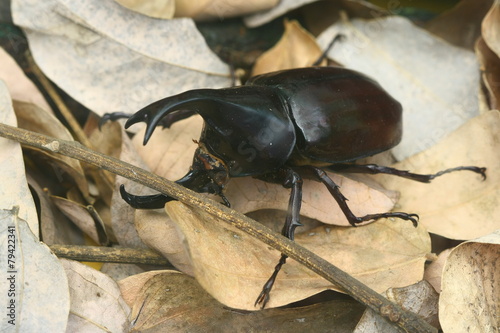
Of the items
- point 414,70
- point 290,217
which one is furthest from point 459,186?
point 290,217

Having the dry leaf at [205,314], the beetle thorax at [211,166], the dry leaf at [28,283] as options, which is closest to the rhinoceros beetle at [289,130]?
the beetle thorax at [211,166]

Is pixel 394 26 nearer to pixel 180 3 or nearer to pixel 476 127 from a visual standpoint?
pixel 476 127

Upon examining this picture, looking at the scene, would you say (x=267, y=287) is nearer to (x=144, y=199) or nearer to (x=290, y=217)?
(x=290, y=217)

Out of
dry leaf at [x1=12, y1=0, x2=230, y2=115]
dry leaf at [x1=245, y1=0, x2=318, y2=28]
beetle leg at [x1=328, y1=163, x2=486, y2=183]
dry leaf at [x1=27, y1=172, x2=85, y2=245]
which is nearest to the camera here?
dry leaf at [x1=27, y1=172, x2=85, y2=245]

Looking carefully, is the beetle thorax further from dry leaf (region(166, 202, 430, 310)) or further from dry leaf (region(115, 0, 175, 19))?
dry leaf (region(115, 0, 175, 19))

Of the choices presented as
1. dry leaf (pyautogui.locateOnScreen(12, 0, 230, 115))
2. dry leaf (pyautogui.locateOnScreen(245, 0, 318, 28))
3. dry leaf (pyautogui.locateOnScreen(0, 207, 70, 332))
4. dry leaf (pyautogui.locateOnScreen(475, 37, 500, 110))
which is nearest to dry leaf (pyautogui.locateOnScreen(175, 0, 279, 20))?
dry leaf (pyautogui.locateOnScreen(245, 0, 318, 28))

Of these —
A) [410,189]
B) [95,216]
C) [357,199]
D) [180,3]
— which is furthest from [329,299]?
[180,3]

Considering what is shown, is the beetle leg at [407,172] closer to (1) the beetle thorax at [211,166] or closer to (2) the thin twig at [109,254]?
(1) the beetle thorax at [211,166]
